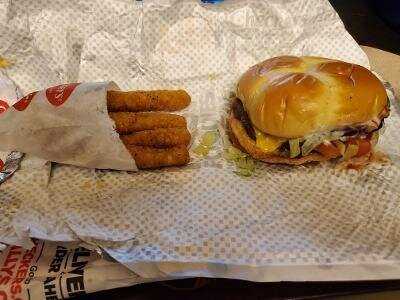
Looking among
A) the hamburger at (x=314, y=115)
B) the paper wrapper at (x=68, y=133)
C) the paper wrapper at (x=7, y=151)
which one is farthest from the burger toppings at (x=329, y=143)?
the paper wrapper at (x=7, y=151)

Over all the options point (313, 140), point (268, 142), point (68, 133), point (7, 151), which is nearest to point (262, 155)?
point (268, 142)

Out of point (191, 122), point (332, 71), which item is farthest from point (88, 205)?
point (332, 71)

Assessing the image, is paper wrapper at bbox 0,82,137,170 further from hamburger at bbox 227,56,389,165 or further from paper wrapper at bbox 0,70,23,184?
hamburger at bbox 227,56,389,165

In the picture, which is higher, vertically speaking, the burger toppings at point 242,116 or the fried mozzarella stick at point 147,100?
the fried mozzarella stick at point 147,100

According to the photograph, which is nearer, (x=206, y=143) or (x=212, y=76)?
(x=206, y=143)

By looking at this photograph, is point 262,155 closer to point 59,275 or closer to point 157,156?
point 157,156

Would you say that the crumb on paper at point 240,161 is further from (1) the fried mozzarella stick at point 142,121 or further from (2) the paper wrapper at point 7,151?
(2) the paper wrapper at point 7,151
